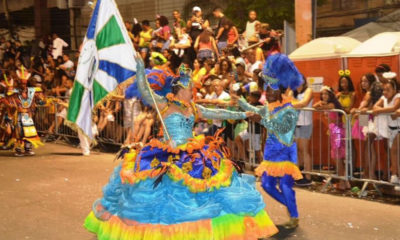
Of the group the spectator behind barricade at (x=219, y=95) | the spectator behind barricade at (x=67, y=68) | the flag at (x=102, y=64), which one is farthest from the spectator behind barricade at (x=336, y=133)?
the spectator behind barricade at (x=67, y=68)

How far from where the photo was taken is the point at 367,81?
9898 mm

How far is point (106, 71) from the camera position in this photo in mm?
5801

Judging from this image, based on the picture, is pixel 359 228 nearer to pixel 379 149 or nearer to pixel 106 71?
pixel 379 149

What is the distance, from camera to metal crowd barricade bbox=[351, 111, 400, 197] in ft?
29.6

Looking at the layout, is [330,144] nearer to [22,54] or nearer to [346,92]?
[346,92]

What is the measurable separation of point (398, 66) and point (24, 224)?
6.37 meters

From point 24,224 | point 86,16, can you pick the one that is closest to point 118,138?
point 24,224

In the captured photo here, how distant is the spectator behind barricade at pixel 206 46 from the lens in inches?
539

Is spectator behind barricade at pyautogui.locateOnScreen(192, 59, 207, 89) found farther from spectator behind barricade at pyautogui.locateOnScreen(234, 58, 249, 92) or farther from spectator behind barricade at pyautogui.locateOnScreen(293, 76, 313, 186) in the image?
spectator behind barricade at pyautogui.locateOnScreen(293, 76, 313, 186)

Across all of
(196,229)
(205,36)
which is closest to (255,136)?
(205,36)

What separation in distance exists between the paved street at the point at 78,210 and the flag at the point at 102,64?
1.81m

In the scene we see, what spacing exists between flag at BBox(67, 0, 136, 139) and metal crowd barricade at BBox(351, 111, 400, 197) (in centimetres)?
468

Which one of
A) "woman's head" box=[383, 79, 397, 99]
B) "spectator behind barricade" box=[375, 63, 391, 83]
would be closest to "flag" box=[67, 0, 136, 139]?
"woman's head" box=[383, 79, 397, 99]

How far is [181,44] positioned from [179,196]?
30.6 ft
